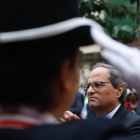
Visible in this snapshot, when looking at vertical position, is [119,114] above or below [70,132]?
below

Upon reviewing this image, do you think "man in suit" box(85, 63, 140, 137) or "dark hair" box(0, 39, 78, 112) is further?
"man in suit" box(85, 63, 140, 137)

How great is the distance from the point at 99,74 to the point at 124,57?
2.56 meters

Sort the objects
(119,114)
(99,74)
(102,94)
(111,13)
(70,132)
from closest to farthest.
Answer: (70,132)
(119,114)
(102,94)
(99,74)
(111,13)

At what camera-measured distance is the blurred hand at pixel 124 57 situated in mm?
1107

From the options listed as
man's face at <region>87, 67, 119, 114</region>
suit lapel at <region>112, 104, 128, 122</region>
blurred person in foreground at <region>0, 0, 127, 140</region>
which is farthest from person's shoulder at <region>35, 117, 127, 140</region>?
man's face at <region>87, 67, 119, 114</region>

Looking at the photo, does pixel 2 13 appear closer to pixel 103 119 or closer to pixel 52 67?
pixel 52 67

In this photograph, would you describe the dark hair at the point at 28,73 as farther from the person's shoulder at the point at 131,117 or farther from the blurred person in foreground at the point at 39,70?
the person's shoulder at the point at 131,117

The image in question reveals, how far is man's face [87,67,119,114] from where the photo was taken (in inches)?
135

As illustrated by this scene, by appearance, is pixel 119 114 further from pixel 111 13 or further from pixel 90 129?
pixel 111 13

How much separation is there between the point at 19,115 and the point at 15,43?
212 mm

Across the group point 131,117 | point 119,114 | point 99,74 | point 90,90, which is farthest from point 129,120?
point 99,74

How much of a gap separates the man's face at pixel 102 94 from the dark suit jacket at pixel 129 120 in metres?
0.16

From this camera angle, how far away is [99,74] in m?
3.67

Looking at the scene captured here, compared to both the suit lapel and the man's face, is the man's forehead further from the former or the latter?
the suit lapel
